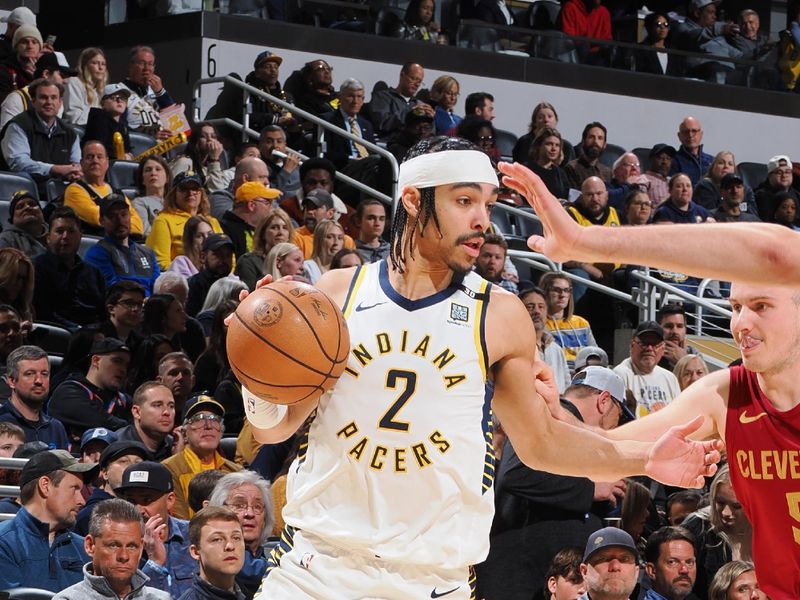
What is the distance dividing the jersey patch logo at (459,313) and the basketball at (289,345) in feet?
1.22

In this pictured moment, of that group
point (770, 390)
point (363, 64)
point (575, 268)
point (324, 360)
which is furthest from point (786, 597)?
point (363, 64)

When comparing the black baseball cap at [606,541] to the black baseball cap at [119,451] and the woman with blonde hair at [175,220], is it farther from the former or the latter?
the woman with blonde hair at [175,220]

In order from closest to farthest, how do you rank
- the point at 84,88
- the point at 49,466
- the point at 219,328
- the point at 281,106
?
the point at 49,466 < the point at 219,328 < the point at 84,88 < the point at 281,106

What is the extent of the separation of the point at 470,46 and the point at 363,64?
1.63 meters

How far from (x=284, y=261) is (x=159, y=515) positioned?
3.39 metres

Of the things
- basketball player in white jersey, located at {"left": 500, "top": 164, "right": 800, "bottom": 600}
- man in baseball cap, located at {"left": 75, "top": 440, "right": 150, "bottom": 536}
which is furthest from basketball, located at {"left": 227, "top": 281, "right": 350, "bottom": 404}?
man in baseball cap, located at {"left": 75, "top": 440, "right": 150, "bottom": 536}

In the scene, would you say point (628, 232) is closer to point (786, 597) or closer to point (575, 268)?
point (786, 597)

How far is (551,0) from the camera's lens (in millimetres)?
20031

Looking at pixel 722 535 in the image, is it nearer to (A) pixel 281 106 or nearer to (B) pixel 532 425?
(B) pixel 532 425

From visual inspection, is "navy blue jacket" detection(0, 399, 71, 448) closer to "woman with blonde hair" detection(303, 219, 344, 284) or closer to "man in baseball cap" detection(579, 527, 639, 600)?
"woman with blonde hair" detection(303, 219, 344, 284)

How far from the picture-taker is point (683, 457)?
15.1ft

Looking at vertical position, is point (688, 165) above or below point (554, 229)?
below

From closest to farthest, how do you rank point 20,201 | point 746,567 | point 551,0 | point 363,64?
point 746,567 → point 20,201 → point 363,64 → point 551,0

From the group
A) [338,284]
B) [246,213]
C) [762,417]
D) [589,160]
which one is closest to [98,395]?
[246,213]
